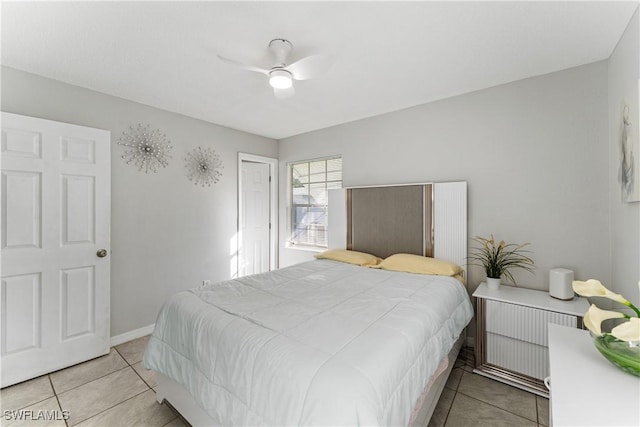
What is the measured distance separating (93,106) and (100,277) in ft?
5.46

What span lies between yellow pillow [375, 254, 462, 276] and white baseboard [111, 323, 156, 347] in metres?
2.63

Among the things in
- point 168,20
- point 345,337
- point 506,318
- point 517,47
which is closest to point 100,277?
point 168,20

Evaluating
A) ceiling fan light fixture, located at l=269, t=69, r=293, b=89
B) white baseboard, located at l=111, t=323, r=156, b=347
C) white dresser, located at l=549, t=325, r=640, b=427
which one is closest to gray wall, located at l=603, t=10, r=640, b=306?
white dresser, located at l=549, t=325, r=640, b=427

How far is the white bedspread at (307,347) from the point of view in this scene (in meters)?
1.06

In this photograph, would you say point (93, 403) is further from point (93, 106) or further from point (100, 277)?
point (93, 106)

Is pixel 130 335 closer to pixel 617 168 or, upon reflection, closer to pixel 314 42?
pixel 314 42

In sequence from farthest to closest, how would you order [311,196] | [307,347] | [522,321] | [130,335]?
1. [311,196]
2. [130,335]
3. [522,321]
4. [307,347]

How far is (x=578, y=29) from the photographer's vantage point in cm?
177

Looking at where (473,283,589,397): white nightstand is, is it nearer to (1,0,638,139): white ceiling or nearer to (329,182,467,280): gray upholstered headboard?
(329,182,467,280): gray upholstered headboard

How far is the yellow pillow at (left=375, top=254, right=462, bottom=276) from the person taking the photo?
2.53 meters

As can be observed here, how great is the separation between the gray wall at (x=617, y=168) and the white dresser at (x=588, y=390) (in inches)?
33.4

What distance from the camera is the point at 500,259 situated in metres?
2.50

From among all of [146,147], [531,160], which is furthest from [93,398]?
[531,160]

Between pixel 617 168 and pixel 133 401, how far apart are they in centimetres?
382
